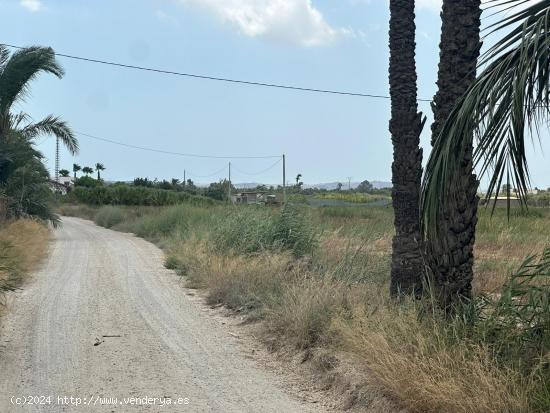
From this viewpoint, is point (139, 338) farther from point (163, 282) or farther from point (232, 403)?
point (163, 282)

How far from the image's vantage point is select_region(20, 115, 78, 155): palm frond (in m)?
23.4

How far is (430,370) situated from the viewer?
4625mm

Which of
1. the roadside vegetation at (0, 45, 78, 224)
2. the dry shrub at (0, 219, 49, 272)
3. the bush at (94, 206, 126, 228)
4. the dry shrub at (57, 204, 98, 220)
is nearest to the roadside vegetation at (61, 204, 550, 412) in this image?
the dry shrub at (0, 219, 49, 272)

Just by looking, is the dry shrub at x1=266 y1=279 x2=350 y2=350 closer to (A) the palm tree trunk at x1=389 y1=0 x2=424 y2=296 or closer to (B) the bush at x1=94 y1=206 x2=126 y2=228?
(A) the palm tree trunk at x1=389 y1=0 x2=424 y2=296

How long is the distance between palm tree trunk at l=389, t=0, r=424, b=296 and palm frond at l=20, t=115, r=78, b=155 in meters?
19.9

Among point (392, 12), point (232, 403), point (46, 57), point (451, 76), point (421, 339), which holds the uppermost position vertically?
point (46, 57)

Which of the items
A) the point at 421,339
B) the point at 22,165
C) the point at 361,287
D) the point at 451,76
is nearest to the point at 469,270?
the point at 421,339

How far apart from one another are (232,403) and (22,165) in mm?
18841

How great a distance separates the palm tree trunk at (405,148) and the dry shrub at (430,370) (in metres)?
1.31

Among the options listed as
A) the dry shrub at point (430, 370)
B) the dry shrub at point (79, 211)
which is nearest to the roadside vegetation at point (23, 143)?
the dry shrub at point (430, 370)

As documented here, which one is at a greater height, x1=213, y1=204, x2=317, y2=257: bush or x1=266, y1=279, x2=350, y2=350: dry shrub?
x1=213, y1=204, x2=317, y2=257: bush

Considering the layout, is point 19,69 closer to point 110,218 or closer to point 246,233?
point 246,233

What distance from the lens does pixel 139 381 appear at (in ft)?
18.6

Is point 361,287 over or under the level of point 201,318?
over
